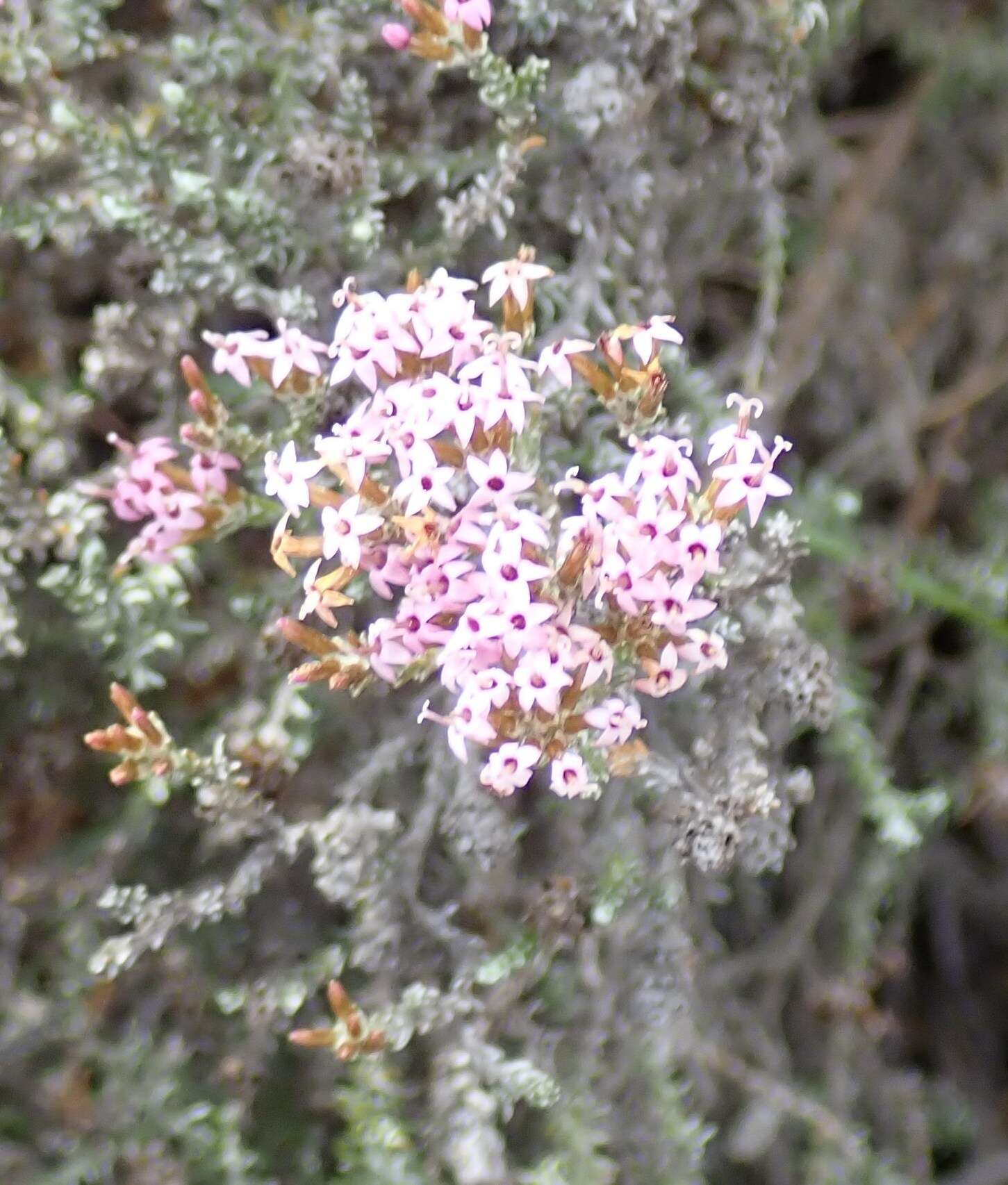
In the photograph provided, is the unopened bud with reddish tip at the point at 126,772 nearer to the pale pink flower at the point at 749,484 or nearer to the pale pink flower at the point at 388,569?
the pale pink flower at the point at 388,569

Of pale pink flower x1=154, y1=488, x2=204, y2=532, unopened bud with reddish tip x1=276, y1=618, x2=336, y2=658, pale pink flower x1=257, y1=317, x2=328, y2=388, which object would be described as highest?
pale pink flower x1=257, y1=317, x2=328, y2=388

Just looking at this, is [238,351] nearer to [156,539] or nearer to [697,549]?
[156,539]

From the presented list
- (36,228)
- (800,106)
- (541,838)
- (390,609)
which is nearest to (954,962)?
(541,838)

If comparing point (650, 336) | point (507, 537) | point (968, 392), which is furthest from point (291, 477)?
point (968, 392)

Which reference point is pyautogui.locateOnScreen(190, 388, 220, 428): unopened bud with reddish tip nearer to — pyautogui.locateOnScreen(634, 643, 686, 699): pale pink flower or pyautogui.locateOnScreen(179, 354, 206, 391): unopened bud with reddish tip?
pyautogui.locateOnScreen(179, 354, 206, 391): unopened bud with reddish tip

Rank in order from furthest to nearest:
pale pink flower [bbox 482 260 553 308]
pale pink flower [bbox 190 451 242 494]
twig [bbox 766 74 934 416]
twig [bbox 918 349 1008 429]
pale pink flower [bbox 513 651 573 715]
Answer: twig [bbox 918 349 1008 429], twig [bbox 766 74 934 416], pale pink flower [bbox 190 451 242 494], pale pink flower [bbox 482 260 553 308], pale pink flower [bbox 513 651 573 715]

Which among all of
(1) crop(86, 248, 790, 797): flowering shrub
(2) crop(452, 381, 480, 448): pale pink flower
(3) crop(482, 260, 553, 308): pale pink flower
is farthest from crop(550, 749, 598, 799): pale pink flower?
(3) crop(482, 260, 553, 308): pale pink flower

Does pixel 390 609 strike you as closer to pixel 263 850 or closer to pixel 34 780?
pixel 263 850
